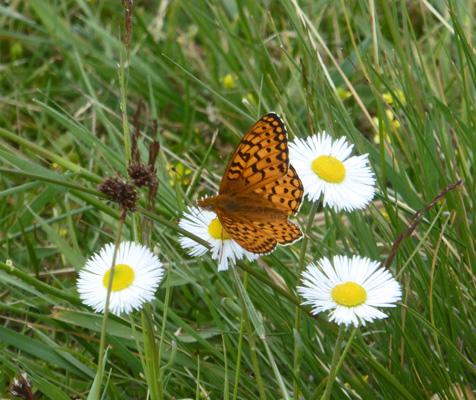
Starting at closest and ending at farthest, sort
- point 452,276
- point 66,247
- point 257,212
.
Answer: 1. point 257,212
2. point 452,276
3. point 66,247

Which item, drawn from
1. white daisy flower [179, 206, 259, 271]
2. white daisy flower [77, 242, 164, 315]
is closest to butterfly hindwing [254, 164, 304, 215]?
white daisy flower [179, 206, 259, 271]

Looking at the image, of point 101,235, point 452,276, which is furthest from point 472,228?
point 101,235

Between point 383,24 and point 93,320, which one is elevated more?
point 383,24

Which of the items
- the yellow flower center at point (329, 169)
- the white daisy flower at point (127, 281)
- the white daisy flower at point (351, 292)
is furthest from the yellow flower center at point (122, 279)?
the yellow flower center at point (329, 169)

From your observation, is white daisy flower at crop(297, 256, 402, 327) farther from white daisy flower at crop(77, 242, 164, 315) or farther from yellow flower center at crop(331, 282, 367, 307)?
white daisy flower at crop(77, 242, 164, 315)

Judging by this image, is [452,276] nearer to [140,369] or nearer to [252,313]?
[252,313]

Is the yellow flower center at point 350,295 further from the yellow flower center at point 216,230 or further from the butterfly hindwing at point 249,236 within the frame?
the yellow flower center at point 216,230

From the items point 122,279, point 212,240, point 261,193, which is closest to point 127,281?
point 122,279
